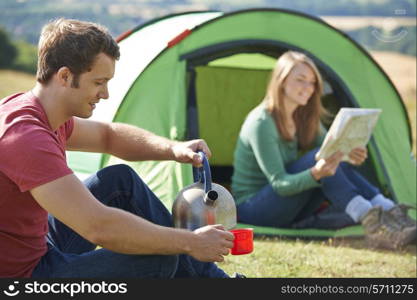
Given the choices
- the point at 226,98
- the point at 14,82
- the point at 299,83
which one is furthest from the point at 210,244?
the point at 14,82

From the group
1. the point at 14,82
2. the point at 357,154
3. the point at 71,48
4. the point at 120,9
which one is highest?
the point at 120,9

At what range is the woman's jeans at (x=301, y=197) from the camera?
400 cm

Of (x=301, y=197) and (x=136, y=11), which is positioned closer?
(x=301, y=197)

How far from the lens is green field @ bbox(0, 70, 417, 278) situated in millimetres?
3436

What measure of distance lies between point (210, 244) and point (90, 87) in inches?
22.3

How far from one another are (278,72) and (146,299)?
2093 millimetres

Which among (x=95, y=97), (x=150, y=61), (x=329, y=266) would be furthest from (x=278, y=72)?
(x=95, y=97)

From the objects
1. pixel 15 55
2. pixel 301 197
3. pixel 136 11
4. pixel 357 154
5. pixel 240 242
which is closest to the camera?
pixel 240 242

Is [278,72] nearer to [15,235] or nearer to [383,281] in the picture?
[383,281]

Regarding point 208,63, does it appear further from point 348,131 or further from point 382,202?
point 382,202

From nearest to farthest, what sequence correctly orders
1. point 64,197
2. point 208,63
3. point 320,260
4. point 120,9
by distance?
point 64,197 → point 320,260 → point 208,63 → point 120,9

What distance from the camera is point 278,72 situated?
13.4ft

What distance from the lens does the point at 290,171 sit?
410cm

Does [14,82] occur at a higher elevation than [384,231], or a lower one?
lower
